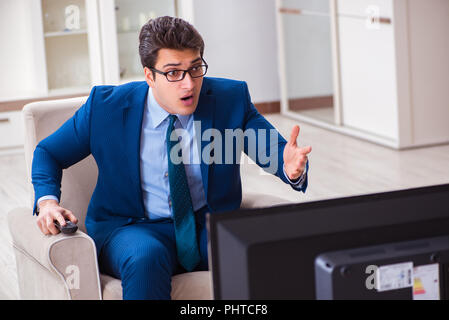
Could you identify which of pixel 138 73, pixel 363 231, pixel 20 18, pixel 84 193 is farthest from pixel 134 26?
pixel 363 231

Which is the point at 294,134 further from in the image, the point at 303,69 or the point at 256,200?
the point at 303,69

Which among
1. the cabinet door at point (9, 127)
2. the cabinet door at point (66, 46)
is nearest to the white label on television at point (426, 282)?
the cabinet door at point (9, 127)

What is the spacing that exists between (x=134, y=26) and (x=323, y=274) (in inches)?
199

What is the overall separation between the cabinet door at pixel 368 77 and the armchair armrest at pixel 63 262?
129 inches

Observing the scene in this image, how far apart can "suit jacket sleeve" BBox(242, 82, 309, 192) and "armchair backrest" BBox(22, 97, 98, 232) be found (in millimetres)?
483

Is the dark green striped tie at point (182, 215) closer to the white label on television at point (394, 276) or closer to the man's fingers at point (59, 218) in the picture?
the man's fingers at point (59, 218)

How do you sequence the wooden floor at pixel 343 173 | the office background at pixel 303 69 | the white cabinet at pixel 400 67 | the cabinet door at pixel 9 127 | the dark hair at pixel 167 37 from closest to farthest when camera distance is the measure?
the dark hair at pixel 167 37, the wooden floor at pixel 343 173, the office background at pixel 303 69, the white cabinet at pixel 400 67, the cabinet door at pixel 9 127

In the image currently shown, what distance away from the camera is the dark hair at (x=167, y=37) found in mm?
1810

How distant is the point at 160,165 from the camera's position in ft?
6.38

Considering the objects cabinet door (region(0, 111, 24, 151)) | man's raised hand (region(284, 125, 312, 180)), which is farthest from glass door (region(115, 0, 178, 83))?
man's raised hand (region(284, 125, 312, 180))

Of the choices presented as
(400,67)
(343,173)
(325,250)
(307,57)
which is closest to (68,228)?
(325,250)

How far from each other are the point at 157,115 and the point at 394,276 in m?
1.18

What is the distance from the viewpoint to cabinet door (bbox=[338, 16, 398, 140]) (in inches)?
186

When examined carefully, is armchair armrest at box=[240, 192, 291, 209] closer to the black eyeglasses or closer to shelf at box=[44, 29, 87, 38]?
the black eyeglasses
